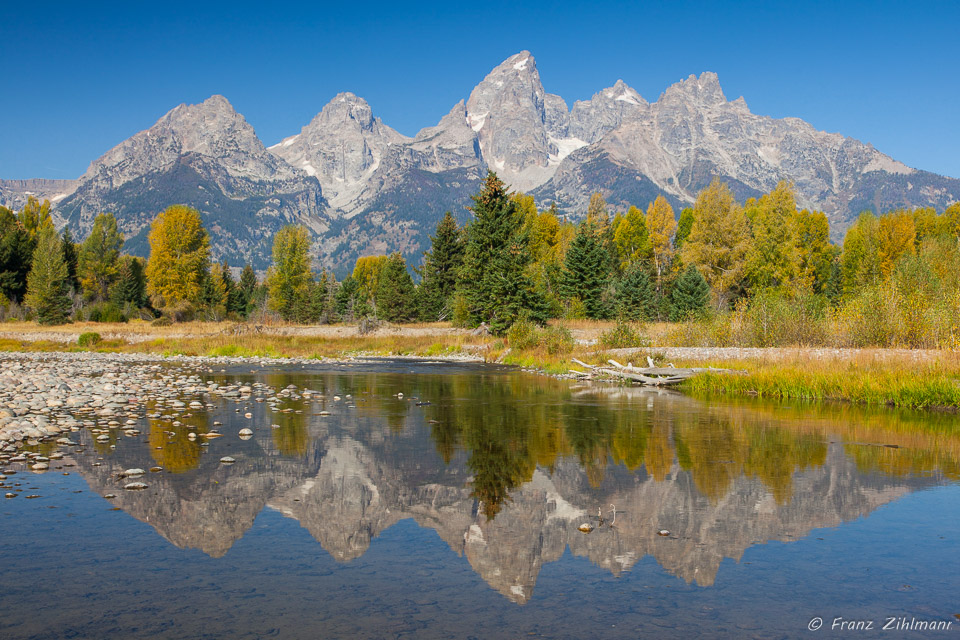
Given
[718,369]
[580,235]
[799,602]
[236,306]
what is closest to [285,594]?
[799,602]

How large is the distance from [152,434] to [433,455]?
Result: 6.09 m

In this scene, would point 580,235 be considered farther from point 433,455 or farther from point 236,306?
point 236,306

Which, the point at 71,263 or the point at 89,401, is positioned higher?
the point at 71,263

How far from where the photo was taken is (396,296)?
7506cm

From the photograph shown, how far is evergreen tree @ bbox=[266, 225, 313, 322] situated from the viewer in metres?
98.4

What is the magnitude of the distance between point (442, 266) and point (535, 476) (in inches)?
2505

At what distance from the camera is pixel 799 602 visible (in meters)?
5.86

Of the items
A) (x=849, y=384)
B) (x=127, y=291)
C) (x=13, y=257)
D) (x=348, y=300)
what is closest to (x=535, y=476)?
(x=849, y=384)

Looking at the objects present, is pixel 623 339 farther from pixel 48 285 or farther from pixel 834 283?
pixel 48 285

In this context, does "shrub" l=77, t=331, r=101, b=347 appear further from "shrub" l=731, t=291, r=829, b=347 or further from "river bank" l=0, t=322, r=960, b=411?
"shrub" l=731, t=291, r=829, b=347

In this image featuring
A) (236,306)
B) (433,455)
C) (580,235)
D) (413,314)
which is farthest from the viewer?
(236,306)

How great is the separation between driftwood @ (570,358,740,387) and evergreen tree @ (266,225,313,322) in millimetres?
75180

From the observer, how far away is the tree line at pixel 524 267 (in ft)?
183

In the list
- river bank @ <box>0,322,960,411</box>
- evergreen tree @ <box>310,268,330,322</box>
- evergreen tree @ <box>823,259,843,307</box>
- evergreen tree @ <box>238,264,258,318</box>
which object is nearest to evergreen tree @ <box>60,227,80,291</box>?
evergreen tree @ <box>238,264,258,318</box>
